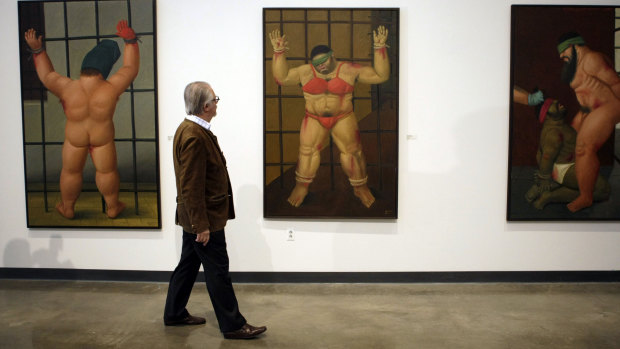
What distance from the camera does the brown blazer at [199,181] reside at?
2.61m

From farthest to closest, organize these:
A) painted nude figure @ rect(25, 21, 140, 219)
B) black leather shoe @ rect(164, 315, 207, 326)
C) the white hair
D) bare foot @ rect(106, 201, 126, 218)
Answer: bare foot @ rect(106, 201, 126, 218), painted nude figure @ rect(25, 21, 140, 219), black leather shoe @ rect(164, 315, 207, 326), the white hair

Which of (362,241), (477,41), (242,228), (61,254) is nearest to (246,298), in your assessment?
(242,228)

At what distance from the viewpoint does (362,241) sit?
12.3ft

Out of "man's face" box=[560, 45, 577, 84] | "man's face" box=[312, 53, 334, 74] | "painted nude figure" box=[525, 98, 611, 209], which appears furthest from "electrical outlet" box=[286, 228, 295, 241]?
"man's face" box=[560, 45, 577, 84]

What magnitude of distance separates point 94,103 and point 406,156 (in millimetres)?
2486

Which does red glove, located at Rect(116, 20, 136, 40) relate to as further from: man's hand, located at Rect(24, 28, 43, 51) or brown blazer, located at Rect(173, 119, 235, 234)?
brown blazer, located at Rect(173, 119, 235, 234)

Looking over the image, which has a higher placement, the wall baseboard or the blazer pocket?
the blazer pocket

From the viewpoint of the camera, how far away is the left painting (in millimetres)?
3674

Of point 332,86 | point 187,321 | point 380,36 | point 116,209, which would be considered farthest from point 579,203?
point 116,209

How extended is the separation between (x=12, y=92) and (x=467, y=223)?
3817mm

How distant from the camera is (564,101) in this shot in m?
3.62

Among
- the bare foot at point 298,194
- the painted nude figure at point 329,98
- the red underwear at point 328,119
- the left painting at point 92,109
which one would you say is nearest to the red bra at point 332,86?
the painted nude figure at point 329,98

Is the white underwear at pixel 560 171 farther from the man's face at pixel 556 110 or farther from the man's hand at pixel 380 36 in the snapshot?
the man's hand at pixel 380 36

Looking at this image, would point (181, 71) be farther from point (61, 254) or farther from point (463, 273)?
point (463, 273)
